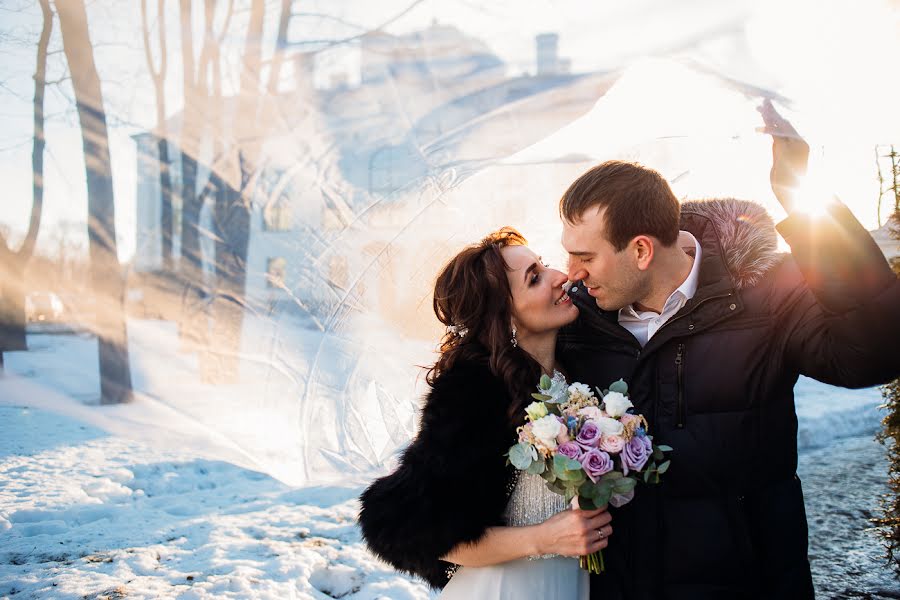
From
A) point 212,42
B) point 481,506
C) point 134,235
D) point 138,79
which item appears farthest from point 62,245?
point 481,506

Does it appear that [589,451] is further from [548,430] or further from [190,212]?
[190,212]

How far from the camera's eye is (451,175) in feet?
13.1

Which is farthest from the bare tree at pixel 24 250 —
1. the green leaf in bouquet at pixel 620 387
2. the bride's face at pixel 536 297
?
the green leaf in bouquet at pixel 620 387

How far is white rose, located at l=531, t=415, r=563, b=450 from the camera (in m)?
2.00

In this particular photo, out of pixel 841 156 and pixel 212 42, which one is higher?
pixel 212 42

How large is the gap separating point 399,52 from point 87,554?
3711 millimetres

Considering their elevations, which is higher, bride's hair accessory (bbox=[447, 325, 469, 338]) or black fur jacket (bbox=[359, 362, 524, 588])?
bride's hair accessory (bbox=[447, 325, 469, 338])

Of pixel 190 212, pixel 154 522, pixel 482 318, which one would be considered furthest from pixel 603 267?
→ pixel 154 522

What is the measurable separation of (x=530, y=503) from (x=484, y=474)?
242 millimetres

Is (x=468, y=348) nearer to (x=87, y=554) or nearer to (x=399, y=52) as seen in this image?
(x=399, y=52)

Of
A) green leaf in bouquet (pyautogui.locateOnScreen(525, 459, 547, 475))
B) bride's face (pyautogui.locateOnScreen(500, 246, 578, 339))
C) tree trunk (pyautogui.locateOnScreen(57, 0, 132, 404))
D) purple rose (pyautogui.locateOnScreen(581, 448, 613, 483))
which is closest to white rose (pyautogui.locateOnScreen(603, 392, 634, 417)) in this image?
purple rose (pyautogui.locateOnScreen(581, 448, 613, 483))

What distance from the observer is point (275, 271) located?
4.47 metres

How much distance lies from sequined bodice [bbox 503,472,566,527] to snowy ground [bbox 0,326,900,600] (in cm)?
205

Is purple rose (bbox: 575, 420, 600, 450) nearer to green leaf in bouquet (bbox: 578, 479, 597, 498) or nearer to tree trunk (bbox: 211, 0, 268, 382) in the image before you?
green leaf in bouquet (bbox: 578, 479, 597, 498)
